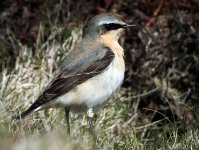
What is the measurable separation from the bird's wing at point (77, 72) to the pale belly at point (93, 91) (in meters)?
0.05

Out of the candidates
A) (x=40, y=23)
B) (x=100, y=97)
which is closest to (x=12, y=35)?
(x=40, y=23)

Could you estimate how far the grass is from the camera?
676cm

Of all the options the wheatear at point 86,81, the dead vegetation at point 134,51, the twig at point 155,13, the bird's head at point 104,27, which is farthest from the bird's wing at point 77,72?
the twig at point 155,13

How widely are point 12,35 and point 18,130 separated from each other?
3656 millimetres

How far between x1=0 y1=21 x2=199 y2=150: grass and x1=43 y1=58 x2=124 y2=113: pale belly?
0.94 ft

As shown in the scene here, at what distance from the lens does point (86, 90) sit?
8039mm

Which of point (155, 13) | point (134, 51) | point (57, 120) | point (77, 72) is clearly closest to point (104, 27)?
point (77, 72)

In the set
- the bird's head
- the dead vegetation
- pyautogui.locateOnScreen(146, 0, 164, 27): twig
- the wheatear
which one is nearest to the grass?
the dead vegetation

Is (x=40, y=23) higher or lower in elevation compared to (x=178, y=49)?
higher

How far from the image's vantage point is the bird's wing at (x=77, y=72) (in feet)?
26.2

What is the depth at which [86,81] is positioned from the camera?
8.06 m

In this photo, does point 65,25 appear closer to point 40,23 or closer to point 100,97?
point 40,23

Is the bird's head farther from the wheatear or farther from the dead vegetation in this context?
the dead vegetation

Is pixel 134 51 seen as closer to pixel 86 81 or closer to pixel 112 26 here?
pixel 112 26
